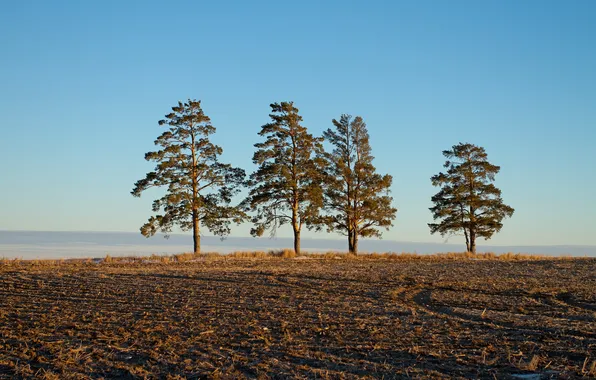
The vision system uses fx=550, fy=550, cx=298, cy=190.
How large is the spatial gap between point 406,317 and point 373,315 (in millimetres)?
803

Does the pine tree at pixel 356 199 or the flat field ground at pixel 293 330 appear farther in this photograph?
the pine tree at pixel 356 199

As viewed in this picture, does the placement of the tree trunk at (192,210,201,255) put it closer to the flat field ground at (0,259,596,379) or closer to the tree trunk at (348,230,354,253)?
the tree trunk at (348,230,354,253)

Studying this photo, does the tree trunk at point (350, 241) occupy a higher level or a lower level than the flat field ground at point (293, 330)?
higher

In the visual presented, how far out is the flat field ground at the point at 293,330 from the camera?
8.59 metres

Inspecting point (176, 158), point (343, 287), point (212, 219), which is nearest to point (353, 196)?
point (212, 219)

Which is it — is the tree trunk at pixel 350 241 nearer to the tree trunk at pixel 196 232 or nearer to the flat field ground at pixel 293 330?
the tree trunk at pixel 196 232

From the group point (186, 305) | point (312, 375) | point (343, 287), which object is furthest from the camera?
point (343, 287)

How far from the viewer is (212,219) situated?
42.2m

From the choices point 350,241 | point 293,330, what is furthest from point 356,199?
point 293,330

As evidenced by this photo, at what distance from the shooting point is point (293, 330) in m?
11.6

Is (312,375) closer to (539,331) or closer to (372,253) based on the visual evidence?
(539,331)

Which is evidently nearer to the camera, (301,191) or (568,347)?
(568,347)

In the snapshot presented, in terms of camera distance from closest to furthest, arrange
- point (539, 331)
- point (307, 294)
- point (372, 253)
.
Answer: point (539, 331) < point (307, 294) < point (372, 253)

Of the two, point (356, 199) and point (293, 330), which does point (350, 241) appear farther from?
point (293, 330)
